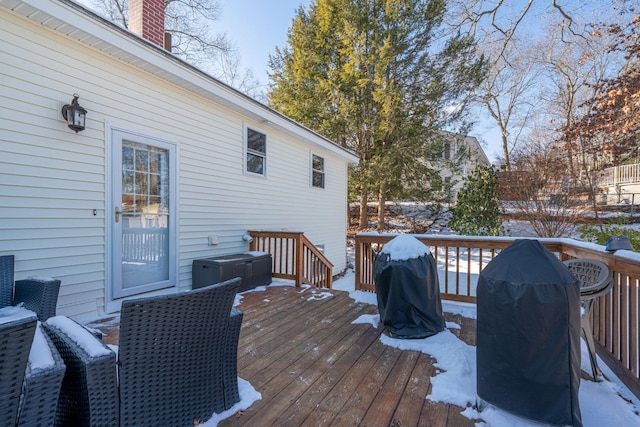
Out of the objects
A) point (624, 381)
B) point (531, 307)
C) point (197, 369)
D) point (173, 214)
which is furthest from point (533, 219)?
point (197, 369)

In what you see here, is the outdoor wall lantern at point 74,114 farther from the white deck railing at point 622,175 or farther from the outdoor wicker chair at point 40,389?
the white deck railing at point 622,175

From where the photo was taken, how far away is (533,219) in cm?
779

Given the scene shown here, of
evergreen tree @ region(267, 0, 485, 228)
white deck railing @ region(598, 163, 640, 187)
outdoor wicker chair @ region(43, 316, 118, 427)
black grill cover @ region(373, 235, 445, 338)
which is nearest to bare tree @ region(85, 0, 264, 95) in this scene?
evergreen tree @ region(267, 0, 485, 228)

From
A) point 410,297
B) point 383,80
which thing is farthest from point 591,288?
point 383,80

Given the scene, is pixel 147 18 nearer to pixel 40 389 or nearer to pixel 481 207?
pixel 40 389

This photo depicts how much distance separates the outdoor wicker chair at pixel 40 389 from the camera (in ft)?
3.45

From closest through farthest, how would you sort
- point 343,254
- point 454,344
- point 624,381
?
point 624,381 < point 454,344 < point 343,254

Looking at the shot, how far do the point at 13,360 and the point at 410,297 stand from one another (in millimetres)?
2576

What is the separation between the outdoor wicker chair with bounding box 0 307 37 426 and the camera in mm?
954

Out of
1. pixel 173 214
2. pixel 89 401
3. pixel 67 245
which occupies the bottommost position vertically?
pixel 89 401

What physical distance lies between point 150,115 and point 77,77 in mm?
859

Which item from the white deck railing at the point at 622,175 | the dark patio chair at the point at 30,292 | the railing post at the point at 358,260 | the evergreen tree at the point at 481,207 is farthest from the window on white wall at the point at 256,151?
the white deck railing at the point at 622,175

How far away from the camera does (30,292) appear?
97.8 inches

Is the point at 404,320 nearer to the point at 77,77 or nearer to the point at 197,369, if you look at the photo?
the point at 197,369
